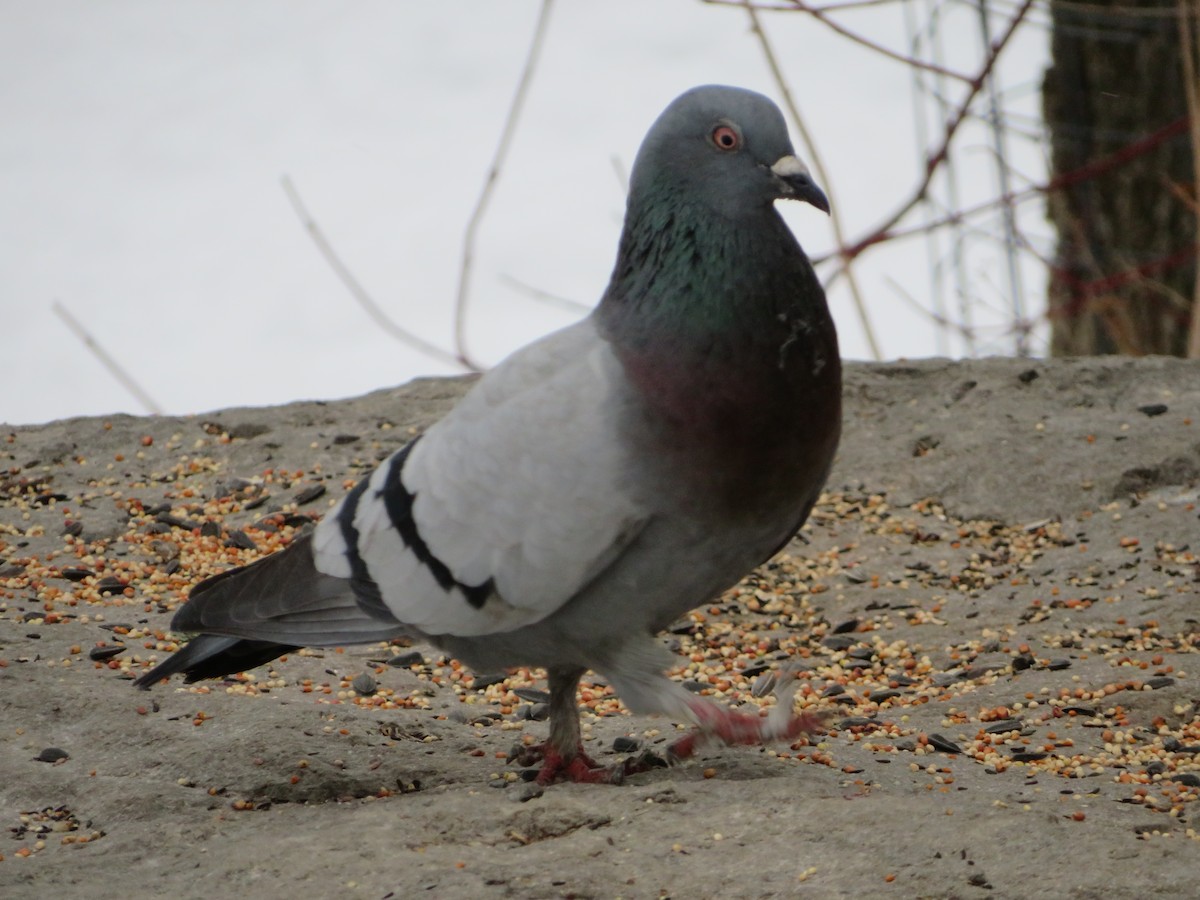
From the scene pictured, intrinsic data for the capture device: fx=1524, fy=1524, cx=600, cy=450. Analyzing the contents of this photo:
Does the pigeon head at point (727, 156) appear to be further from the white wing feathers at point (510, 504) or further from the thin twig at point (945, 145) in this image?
the thin twig at point (945, 145)

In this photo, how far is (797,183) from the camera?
336cm

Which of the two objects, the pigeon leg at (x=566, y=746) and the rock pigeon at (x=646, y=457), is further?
the pigeon leg at (x=566, y=746)

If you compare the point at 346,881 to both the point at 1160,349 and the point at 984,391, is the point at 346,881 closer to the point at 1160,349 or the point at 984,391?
the point at 984,391

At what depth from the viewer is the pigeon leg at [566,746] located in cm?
364

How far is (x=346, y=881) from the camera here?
2936 millimetres

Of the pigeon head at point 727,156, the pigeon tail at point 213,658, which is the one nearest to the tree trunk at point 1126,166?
the pigeon head at point 727,156

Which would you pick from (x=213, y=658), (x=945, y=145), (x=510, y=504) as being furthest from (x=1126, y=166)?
(x=213, y=658)

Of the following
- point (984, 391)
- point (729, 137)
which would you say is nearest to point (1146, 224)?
point (984, 391)

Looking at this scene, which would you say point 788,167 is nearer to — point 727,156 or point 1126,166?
point 727,156

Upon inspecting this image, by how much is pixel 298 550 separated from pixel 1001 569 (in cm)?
265

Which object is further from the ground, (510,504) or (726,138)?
(726,138)

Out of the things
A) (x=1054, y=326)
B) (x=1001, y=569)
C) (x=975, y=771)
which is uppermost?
(x=1054, y=326)

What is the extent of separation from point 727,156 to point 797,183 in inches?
7.1

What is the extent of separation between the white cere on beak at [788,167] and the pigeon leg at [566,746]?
1.26m
